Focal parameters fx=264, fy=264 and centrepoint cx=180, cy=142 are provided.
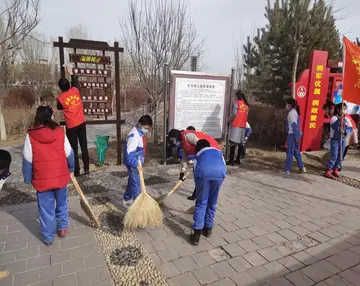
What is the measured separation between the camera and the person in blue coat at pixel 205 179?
9.93 feet

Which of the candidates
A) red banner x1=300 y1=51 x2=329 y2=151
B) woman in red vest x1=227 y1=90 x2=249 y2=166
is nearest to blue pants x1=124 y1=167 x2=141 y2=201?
woman in red vest x1=227 y1=90 x2=249 y2=166

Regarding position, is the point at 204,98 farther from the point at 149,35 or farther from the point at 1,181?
the point at 1,181

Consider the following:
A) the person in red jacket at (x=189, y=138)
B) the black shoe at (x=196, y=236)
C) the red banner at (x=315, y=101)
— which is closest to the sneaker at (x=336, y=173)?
the red banner at (x=315, y=101)

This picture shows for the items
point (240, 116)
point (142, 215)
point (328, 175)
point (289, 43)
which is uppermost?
point (289, 43)

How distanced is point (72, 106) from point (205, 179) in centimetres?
336

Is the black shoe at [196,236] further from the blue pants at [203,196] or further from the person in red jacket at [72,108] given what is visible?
the person in red jacket at [72,108]

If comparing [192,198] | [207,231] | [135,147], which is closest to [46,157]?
[135,147]

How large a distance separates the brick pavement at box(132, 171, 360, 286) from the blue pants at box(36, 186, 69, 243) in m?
1.00

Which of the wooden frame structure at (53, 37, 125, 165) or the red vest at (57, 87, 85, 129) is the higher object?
the wooden frame structure at (53, 37, 125, 165)

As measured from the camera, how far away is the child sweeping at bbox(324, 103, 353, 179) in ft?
18.5

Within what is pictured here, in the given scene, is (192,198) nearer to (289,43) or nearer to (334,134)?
(334,134)

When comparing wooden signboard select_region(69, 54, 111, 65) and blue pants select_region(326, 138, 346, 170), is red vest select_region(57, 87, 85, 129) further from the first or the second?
blue pants select_region(326, 138, 346, 170)

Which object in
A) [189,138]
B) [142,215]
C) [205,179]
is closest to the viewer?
[205,179]

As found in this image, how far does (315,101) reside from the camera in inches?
307
